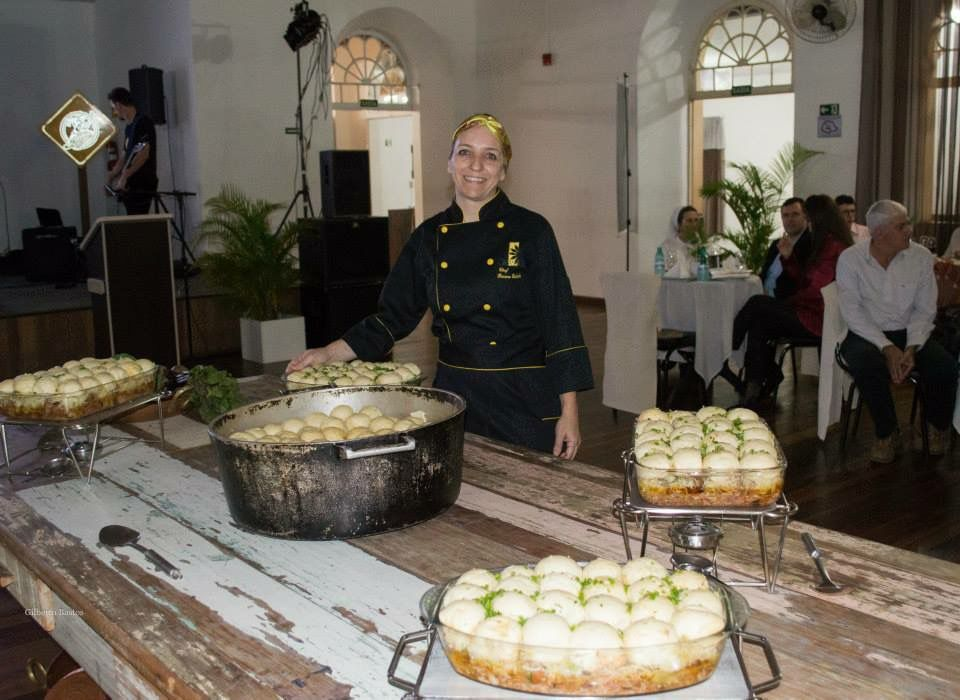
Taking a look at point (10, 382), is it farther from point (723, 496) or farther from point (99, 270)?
point (99, 270)

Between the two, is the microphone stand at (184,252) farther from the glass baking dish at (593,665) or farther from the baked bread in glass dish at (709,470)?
the glass baking dish at (593,665)

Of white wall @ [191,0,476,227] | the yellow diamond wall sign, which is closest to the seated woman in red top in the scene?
the yellow diamond wall sign

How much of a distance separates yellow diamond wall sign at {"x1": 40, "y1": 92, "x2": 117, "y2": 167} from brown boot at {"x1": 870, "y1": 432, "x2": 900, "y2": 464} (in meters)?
5.73

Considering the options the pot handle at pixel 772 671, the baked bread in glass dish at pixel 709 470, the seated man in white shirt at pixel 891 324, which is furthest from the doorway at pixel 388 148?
the pot handle at pixel 772 671

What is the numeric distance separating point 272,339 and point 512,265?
5633mm

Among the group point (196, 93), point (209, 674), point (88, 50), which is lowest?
point (209, 674)

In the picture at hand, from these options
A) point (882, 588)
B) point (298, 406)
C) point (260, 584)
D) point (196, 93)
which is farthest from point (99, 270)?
point (882, 588)

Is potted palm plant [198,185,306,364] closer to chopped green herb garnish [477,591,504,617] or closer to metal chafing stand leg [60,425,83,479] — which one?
metal chafing stand leg [60,425,83,479]

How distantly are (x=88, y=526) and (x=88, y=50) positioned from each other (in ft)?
34.8

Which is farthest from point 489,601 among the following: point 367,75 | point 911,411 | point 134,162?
point 367,75

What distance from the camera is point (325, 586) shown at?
4.73 ft

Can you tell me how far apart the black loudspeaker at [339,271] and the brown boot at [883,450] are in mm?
4431

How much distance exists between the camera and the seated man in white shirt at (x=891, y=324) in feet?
15.6

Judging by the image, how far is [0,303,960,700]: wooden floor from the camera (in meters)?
3.04
